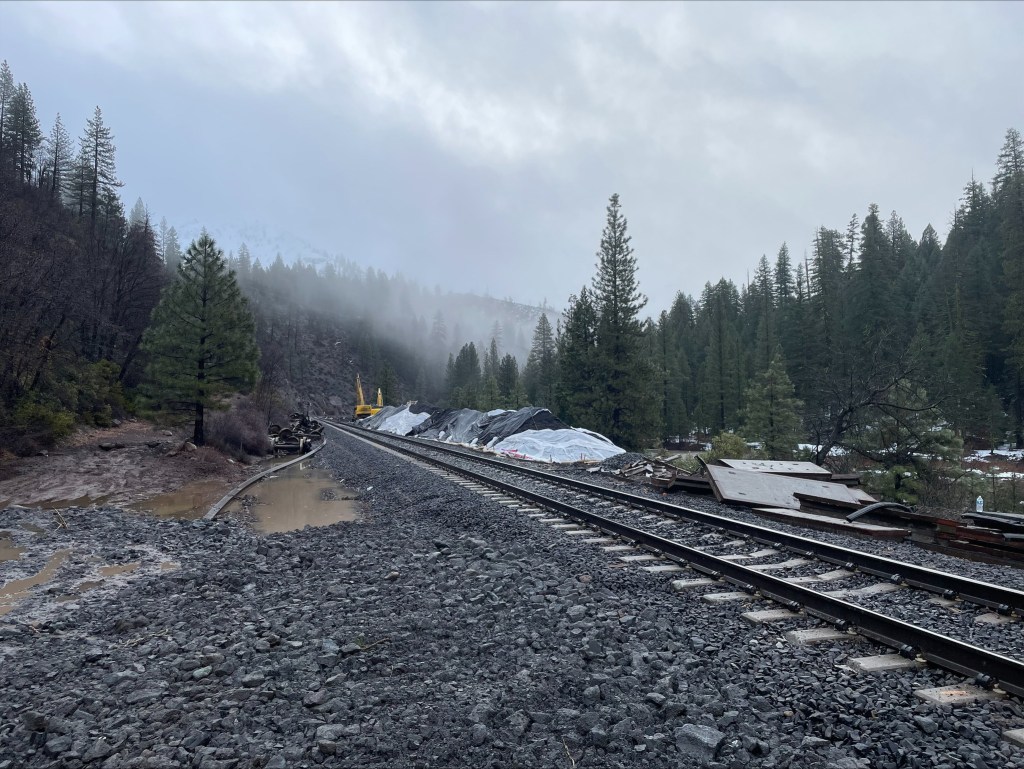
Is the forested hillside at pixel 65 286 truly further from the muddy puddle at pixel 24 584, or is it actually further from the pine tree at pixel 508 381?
the pine tree at pixel 508 381

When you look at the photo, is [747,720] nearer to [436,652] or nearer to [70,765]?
[436,652]

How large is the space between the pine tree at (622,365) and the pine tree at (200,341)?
2013 cm

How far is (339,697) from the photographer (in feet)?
11.8

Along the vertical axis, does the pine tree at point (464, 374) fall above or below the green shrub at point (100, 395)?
above

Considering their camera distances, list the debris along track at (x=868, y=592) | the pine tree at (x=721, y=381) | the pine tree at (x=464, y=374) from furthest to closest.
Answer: the pine tree at (x=464, y=374), the pine tree at (x=721, y=381), the debris along track at (x=868, y=592)

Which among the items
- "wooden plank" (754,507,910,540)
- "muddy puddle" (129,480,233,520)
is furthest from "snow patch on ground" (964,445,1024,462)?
"muddy puddle" (129,480,233,520)

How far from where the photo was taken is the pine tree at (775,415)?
2931cm

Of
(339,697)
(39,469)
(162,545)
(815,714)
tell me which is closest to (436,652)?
(339,697)

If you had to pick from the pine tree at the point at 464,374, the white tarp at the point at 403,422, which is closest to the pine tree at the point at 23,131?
the white tarp at the point at 403,422

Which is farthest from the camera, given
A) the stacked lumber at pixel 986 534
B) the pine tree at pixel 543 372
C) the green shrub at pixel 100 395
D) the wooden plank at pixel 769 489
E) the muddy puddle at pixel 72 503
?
the pine tree at pixel 543 372

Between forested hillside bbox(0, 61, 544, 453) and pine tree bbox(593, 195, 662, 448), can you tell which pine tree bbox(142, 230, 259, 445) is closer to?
forested hillside bbox(0, 61, 544, 453)

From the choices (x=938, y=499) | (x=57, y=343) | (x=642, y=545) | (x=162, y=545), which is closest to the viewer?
(x=642, y=545)

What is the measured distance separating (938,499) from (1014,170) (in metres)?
54.2

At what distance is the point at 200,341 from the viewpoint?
2277 cm
